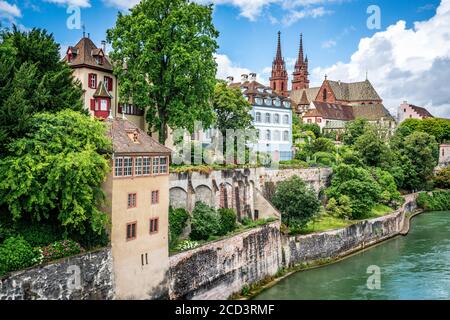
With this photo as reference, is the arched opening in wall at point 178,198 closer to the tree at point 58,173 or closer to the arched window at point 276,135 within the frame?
the tree at point 58,173

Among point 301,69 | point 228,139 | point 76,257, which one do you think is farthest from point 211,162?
point 301,69

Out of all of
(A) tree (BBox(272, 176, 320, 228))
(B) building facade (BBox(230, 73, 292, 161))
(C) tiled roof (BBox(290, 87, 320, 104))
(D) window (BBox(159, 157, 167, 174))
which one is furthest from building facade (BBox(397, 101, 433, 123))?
(D) window (BBox(159, 157, 167, 174))

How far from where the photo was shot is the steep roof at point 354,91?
11894 cm

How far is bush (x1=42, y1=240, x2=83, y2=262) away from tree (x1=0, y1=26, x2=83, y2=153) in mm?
4769

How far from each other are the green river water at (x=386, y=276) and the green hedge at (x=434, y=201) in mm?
20840

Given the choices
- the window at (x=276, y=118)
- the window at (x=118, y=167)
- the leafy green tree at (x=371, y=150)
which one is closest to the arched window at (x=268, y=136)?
the window at (x=276, y=118)

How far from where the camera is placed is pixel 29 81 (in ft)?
77.1

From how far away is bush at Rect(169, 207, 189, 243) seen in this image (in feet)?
101

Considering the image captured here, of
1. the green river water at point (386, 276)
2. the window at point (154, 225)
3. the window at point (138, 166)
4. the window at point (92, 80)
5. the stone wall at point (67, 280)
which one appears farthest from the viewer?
the window at point (92, 80)

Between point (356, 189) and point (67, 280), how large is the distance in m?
34.5

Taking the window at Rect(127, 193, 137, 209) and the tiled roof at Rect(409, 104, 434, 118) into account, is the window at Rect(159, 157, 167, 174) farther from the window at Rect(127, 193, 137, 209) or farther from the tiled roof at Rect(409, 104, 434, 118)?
the tiled roof at Rect(409, 104, 434, 118)

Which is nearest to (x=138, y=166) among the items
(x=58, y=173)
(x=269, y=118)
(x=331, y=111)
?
(x=58, y=173)

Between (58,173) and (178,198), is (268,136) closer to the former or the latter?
(178,198)

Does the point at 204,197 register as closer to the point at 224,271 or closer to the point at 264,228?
the point at 264,228
